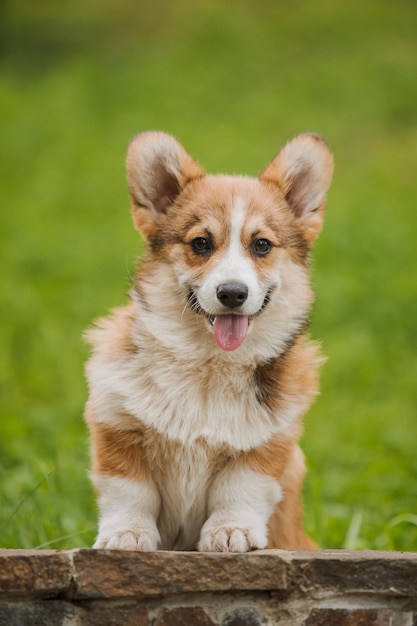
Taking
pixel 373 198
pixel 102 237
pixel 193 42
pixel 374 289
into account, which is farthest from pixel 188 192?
pixel 193 42

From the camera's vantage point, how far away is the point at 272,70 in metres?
15.5

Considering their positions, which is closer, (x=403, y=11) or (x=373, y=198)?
(x=373, y=198)

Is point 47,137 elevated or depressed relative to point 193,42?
depressed

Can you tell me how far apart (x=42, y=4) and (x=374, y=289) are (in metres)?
10.6

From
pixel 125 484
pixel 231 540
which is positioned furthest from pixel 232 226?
pixel 231 540

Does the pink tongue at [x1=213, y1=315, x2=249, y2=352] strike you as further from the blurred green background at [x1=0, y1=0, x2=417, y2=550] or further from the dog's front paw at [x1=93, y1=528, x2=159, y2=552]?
the blurred green background at [x1=0, y1=0, x2=417, y2=550]

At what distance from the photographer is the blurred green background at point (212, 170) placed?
606 centimetres

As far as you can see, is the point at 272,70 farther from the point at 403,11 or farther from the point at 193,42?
the point at 403,11

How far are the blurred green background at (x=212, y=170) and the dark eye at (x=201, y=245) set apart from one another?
1.15 metres

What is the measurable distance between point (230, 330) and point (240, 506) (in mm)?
630

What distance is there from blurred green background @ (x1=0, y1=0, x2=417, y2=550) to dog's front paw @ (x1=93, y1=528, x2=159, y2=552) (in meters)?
0.45

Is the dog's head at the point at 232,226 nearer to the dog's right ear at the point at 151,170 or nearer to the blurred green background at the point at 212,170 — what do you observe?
the dog's right ear at the point at 151,170

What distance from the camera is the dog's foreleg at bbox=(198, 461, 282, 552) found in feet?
11.1

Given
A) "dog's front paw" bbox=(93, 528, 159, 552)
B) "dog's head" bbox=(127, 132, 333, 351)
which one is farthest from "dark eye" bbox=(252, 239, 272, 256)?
"dog's front paw" bbox=(93, 528, 159, 552)
